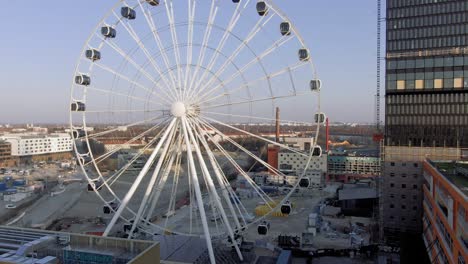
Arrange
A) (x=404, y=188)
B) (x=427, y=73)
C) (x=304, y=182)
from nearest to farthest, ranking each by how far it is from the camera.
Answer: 1. (x=304, y=182)
2. (x=404, y=188)
3. (x=427, y=73)

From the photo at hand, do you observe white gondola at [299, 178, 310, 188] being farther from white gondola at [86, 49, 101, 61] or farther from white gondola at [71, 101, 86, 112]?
white gondola at [86, 49, 101, 61]

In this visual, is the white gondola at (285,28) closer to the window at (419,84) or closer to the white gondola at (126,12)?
the white gondola at (126,12)

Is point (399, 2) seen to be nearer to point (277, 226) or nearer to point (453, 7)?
point (453, 7)

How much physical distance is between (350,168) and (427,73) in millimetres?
39382

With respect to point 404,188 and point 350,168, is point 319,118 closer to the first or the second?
point 404,188

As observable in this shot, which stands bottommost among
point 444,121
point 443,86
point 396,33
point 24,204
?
point 24,204

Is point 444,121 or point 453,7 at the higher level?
point 453,7

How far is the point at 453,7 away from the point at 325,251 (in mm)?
26446

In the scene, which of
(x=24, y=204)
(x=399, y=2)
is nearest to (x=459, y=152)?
(x=399, y=2)

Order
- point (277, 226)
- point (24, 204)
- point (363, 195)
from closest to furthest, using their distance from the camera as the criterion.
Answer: point (277, 226) < point (363, 195) < point (24, 204)

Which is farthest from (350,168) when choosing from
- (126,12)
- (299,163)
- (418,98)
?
(126,12)

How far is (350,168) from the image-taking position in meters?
77.2

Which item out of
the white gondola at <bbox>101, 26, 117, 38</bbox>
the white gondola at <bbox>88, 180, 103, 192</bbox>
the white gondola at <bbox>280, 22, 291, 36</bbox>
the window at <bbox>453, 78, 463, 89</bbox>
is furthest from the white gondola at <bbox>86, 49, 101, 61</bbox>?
the window at <bbox>453, 78, 463, 89</bbox>

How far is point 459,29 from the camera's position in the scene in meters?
40.2
